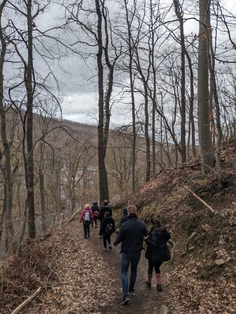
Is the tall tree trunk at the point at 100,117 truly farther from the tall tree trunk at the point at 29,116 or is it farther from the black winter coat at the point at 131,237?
the black winter coat at the point at 131,237

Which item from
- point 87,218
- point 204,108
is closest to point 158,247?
point 204,108

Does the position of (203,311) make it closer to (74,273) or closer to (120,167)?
(74,273)

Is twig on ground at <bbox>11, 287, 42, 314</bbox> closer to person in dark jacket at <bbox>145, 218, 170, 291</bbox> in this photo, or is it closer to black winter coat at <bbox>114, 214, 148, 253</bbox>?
black winter coat at <bbox>114, 214, 148, 253</bbox>

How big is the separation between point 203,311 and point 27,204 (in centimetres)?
886

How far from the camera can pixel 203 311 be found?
4.91 m

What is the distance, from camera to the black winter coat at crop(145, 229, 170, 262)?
19.6ft

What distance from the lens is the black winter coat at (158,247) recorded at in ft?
19.6

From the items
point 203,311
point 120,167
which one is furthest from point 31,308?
point 120,167

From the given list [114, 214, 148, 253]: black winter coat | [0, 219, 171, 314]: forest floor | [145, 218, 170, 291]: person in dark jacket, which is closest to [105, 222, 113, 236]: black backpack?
[0, 219, 171, 314]: forest floor

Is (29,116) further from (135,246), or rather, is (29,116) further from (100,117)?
(135,246)

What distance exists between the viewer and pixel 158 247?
19.7 feet

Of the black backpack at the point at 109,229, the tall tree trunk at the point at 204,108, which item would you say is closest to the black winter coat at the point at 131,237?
the black backpack at the point at 109,229

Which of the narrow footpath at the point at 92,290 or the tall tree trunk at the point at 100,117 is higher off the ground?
the tall tree trunk at the point at 100,117

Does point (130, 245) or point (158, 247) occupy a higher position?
point (130, 245)
